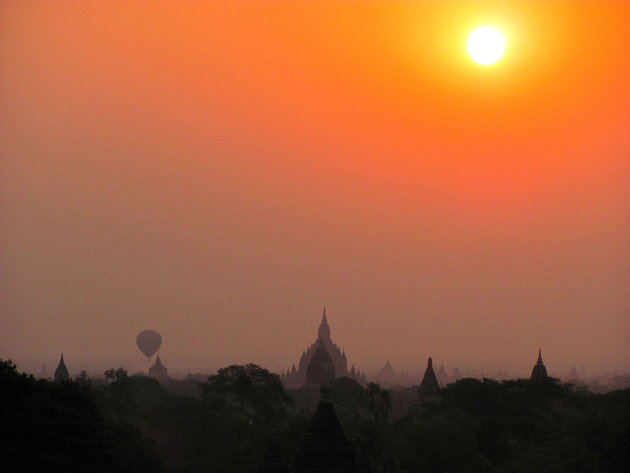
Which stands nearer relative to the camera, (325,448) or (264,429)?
(325,448)

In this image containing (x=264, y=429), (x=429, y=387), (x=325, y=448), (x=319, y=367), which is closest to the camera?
(x=325, y=448)

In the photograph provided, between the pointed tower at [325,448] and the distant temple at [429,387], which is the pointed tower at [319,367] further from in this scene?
the pointed tower at [325,448]

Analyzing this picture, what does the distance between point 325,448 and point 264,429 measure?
37.5 m

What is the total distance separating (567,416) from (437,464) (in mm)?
18843

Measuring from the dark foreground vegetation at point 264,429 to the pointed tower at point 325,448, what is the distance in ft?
16.7

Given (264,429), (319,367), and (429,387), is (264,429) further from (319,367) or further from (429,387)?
(319,367)

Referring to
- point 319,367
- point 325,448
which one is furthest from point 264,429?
point 319,367

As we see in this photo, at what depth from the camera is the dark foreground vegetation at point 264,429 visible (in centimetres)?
5316

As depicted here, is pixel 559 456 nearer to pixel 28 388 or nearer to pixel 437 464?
pixel 437 464

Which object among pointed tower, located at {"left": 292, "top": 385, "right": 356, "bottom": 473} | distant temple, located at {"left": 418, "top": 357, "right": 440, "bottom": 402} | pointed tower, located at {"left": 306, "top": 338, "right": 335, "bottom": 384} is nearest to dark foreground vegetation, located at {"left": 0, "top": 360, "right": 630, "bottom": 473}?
distant temple, located at {"left": 418, "top": 357, "right": 440, "bottom": 402}

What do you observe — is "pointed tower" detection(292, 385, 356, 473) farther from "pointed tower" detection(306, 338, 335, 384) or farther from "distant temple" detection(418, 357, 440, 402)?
"pointed tower" detection(306, 338, 335, 384)

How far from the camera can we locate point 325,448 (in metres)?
47.2

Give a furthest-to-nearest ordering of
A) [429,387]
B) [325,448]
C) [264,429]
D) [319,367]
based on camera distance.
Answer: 1. [319,367]
2. [429,387]
3. [264,429]
4. [325,448]

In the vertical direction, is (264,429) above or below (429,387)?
below
